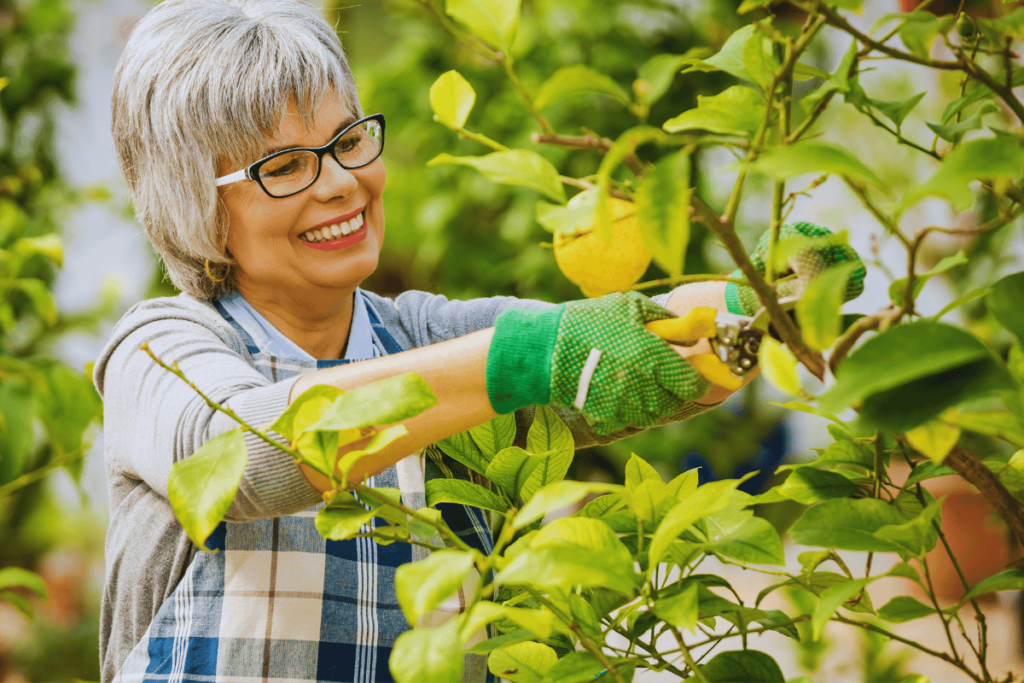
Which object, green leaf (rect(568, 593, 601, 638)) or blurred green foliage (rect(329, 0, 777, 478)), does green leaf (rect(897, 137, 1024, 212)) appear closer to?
green leaf (rect(568, 593, 601, 638))

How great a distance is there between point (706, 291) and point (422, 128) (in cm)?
138

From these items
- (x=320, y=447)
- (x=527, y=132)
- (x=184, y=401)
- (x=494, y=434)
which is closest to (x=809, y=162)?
(x=320, y=447)

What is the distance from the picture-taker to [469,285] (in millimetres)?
2072

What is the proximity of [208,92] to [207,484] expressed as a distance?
2.09 ft

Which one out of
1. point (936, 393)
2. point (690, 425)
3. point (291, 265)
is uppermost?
point (936, 393)

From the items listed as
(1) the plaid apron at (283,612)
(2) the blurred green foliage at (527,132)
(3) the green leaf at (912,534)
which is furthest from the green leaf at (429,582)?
(2) the blurred green foliage at (527,132)

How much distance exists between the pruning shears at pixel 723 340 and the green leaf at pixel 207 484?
0.31 meters

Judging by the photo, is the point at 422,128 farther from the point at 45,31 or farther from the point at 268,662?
the point at 268,662

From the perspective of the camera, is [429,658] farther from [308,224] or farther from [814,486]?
[308,224]

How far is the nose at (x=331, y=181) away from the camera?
0.96 m

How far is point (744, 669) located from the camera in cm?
46

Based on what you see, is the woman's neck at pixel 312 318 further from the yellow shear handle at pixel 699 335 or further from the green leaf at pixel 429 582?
the green leaf at pixel 429 582

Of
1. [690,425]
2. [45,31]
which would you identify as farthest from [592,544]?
[45,31]

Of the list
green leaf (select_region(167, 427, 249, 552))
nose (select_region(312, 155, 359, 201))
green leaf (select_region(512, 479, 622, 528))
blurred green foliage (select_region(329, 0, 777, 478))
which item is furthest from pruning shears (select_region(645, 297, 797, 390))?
blurred green foliage (select_region(329, 0, 777, 478))
